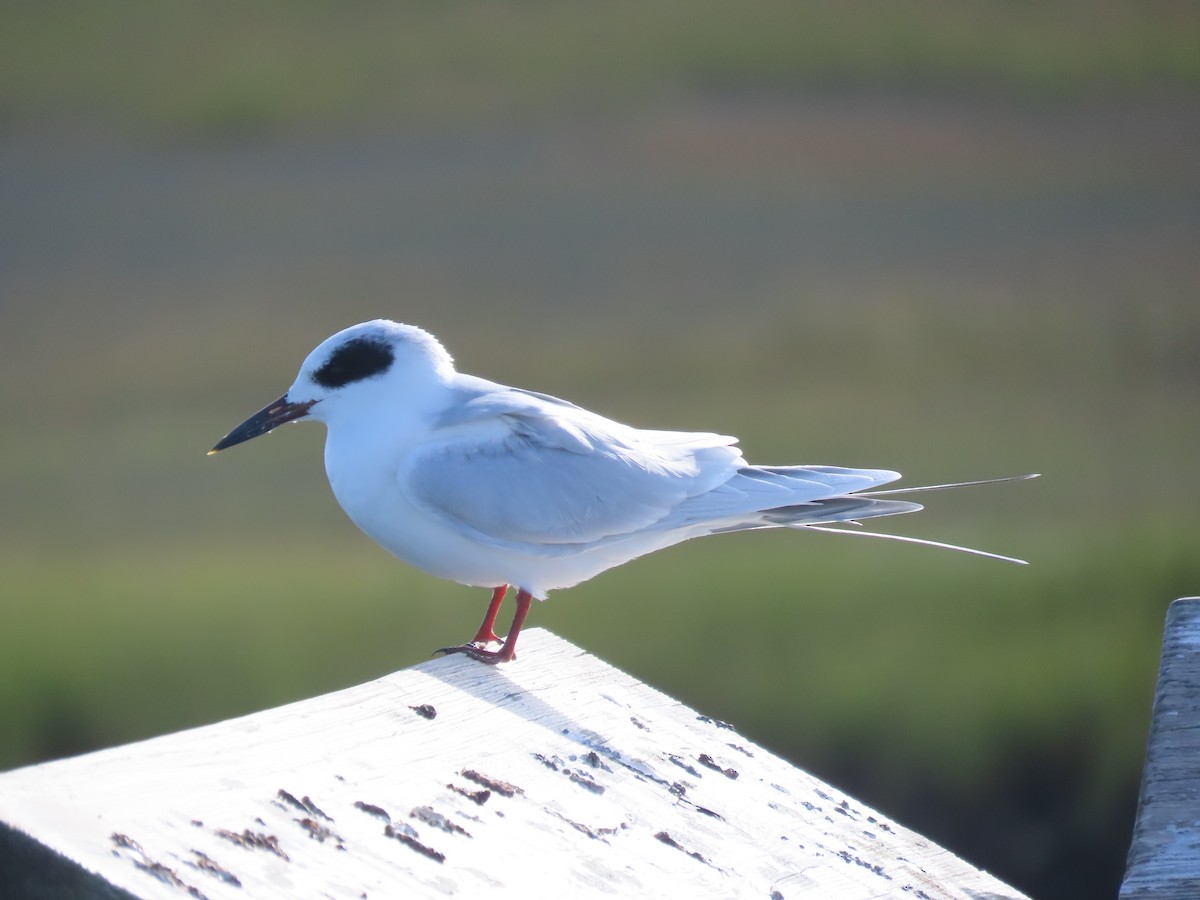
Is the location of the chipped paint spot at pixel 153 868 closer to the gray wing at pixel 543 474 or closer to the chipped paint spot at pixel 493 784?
the chipped paint spot at pixel 493 784

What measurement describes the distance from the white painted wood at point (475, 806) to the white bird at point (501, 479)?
20.9 inches

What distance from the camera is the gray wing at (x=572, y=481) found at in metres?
3.54

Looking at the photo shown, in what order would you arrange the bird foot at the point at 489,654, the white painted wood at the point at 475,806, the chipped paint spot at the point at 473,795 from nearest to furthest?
the white painted wood at the point at 475,806, the chipped paint spot at the point at 473,795, the bird foot at the point at 489,654

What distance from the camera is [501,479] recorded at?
3.59m

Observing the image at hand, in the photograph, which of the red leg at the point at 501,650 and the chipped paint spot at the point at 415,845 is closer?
the chipped paint spot at the point at 415,845

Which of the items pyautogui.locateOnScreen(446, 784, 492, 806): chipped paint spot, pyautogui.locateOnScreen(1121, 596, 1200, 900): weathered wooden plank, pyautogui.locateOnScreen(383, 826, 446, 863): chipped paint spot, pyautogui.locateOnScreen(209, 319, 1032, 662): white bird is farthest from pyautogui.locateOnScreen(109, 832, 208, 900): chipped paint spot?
pyautogui.locateOnScreen(209, 319, 1032, 662): white bird

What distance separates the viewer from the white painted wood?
2006 millimetres

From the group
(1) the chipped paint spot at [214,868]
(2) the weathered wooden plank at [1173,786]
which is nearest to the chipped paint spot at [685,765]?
(2) the weathered wooden plank at [1173,786]

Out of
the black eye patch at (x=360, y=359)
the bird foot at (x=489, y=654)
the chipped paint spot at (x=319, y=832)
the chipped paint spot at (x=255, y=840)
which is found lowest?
the chipped paint spot at (x=255, y=840)

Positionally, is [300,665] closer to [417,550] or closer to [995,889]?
[417,550]

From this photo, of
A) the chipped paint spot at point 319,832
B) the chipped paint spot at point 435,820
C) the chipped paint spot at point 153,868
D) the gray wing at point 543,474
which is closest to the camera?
the chipped paint spot at point 153,868

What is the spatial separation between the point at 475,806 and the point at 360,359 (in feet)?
4.99

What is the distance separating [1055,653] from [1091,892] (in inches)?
45.3

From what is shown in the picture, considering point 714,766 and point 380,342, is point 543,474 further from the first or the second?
point 714,766
